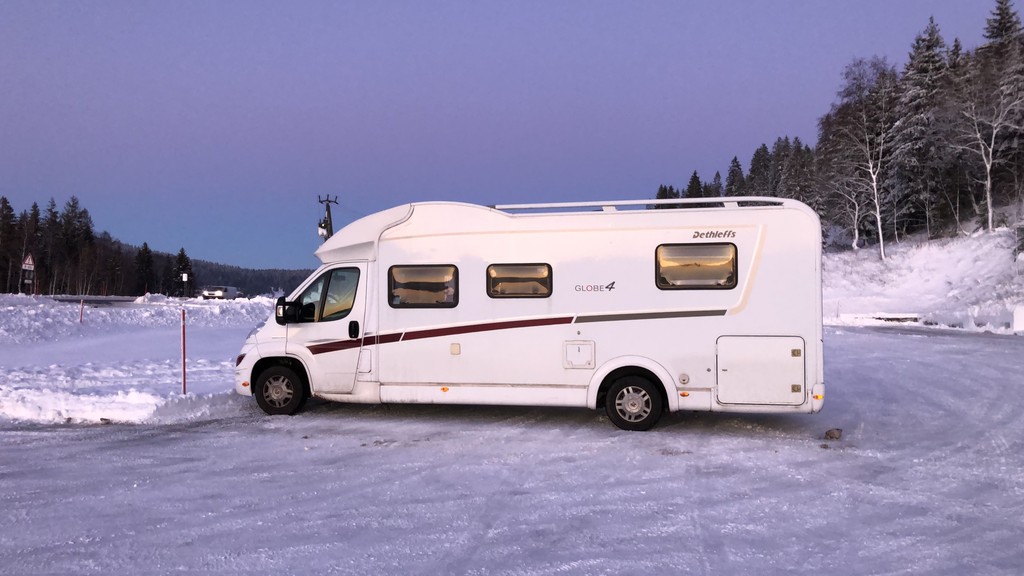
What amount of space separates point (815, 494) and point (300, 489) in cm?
466

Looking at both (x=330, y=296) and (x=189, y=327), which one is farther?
(x=189, y=327)

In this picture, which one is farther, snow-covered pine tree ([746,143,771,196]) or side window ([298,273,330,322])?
snow-covered pine tree ([746,143,771,196])

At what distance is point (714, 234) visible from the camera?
814 cm

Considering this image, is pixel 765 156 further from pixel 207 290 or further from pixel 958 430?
pixel 958 430

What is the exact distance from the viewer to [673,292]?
26.8 ft

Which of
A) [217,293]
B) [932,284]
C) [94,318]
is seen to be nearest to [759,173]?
[932,284]

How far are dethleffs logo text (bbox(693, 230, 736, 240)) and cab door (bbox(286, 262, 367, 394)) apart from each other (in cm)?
451

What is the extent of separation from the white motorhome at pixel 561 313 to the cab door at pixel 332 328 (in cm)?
2

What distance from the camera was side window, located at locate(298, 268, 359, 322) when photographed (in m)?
9.12

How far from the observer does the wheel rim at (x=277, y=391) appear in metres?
9.37

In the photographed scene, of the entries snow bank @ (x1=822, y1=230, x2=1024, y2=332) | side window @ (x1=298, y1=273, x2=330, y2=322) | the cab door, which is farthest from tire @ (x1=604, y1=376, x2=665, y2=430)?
snow bank @ (x1=822, y1=230, x2=1024, y2=332)

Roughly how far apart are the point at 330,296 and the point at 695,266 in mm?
5011

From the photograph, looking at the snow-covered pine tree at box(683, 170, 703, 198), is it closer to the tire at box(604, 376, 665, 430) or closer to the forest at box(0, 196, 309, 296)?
the forest at box(0, 196, 309, 296)

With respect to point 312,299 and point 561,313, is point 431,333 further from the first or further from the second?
point 312,299
